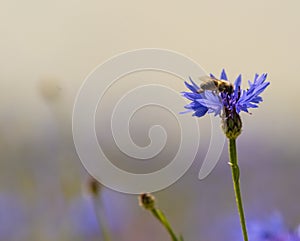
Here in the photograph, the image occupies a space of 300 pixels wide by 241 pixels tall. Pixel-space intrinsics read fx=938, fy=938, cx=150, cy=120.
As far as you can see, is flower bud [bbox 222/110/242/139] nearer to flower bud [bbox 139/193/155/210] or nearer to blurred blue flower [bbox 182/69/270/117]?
blurred blue flower [bbox 182/69/270/117]

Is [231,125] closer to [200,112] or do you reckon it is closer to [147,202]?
[200,112]

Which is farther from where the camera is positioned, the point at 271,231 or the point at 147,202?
the point at 271,231

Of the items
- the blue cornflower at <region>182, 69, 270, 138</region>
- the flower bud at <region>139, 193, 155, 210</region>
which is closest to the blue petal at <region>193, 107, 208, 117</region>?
the blue cornflower at <region>182, 69, 270, 138</region>

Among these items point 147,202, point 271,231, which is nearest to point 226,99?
point 147,202

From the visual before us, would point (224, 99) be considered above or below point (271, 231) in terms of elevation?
above

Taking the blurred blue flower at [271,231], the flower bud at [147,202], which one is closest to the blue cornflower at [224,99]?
the flower bud at [147,202]

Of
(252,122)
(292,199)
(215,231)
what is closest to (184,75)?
(215,231)

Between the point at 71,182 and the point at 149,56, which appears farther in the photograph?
the point at 71,182

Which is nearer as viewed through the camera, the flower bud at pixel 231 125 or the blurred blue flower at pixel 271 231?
the flower bud at pixel 231 125

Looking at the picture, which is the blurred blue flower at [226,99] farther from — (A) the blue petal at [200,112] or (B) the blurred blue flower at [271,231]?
(B) the blurred blue flower at [271,231]

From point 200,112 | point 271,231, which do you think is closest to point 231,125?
point 200,112

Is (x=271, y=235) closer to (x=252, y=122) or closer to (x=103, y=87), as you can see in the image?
(x=103, y=87)
